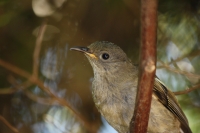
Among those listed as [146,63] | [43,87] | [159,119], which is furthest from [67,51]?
[146,63]

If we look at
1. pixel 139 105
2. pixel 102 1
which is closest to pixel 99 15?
pixel 102 1

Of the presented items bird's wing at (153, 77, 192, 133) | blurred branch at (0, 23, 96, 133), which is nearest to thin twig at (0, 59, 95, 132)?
blurred branch at (0, 23, 96, 133)

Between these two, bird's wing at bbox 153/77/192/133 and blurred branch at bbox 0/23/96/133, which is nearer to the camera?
bird's wing at bbox 153/77/192/133

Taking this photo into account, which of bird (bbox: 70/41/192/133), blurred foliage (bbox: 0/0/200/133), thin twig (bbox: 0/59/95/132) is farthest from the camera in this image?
blurred foliage (bbox: 0/0/200/133)

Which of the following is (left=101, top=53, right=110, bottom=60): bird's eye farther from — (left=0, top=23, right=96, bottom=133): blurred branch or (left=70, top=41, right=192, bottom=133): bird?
(left=0, top=23, right=96, bottom=133): blurred branch

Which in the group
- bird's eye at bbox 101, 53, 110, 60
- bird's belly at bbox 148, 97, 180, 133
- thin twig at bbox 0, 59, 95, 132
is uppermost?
bird's eye at bbox 101, 53, 110, 60

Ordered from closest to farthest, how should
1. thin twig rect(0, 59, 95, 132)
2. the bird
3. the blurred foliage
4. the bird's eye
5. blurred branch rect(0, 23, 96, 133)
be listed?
the bird
the bird's eye
blurred branch rect(0, 23, 96, 133)
thin twig rect(0, 59, 95, 132)
the blurred foliage

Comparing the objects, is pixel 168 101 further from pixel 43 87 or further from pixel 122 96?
pixel 43 87

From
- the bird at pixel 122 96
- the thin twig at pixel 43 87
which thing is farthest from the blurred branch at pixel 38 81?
the bird at pixel 122 96
